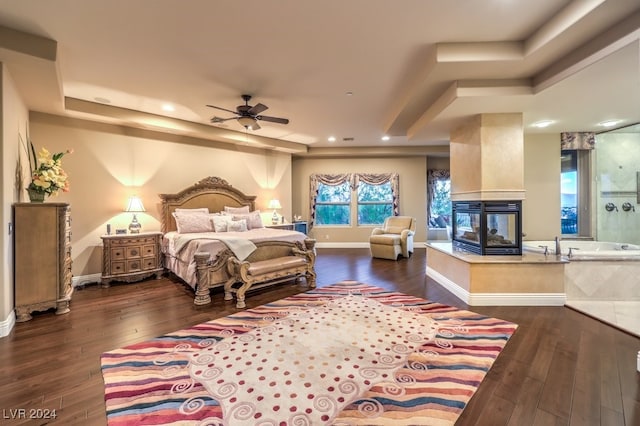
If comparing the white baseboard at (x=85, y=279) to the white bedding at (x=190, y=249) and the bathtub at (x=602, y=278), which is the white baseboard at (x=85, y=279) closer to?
the white bedding at (x=190, y=249)

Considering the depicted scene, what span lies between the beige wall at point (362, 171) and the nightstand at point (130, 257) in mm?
4262

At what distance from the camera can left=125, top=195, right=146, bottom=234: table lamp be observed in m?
4.91

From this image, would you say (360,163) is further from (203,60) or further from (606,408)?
(606,408)

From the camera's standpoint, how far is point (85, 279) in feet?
15.2

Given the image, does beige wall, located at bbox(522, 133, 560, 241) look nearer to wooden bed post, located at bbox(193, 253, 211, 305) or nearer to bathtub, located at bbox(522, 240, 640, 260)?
bathtub, located at bbox(522, 240, 640, 260)

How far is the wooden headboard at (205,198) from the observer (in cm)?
549

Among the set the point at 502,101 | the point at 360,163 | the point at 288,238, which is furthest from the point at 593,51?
the point at 360,163

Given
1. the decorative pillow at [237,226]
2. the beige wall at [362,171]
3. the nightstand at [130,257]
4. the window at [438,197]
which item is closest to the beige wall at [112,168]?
the nightstand at [130,257]

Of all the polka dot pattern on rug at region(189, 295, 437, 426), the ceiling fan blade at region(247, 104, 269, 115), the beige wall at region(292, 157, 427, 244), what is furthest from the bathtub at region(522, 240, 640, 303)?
the beige wall at region(292, 157, 427, 244)

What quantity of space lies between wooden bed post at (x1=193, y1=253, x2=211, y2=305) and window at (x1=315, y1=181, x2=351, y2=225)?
5.02 m

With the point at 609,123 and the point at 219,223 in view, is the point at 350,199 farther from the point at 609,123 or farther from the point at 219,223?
the point at 609,123

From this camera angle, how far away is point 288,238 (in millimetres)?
4676

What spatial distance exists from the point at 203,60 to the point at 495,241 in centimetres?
446

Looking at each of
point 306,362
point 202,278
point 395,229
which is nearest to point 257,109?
point 202,278
